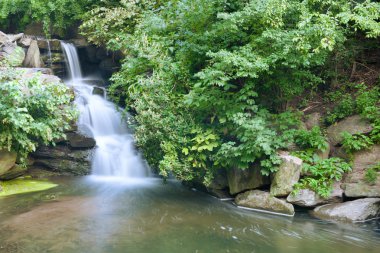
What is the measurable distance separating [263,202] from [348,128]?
2.54 metres

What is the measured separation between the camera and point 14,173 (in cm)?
961

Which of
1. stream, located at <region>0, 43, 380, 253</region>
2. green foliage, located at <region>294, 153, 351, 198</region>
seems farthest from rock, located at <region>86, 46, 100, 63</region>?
green foliage, located at <region>294, 153, 351, 198</region>

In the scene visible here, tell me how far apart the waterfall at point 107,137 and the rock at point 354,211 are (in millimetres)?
5667

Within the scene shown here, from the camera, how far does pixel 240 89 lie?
8.06 metres

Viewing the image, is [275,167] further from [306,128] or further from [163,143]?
[163,143]

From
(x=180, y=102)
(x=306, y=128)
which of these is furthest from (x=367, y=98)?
(x=180, y=102)

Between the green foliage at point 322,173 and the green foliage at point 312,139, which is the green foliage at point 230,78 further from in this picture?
the green foliage at point 322,173

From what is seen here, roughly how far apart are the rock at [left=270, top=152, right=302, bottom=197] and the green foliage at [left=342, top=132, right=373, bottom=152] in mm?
1104

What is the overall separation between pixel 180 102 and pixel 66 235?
12.4ft

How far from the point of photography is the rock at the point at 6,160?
8825mm

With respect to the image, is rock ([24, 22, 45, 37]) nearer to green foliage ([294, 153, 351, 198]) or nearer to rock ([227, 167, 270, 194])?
rock ([227, 167, 270, 194])

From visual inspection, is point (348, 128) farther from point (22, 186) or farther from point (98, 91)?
point (98, 91)

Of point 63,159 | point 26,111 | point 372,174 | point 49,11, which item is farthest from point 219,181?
point 49,11

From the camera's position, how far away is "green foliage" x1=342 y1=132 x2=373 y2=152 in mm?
7371
